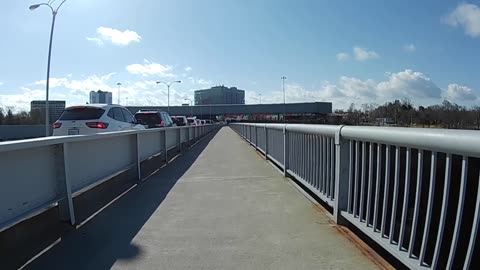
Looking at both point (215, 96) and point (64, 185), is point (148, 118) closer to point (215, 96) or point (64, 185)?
point (64, 185)

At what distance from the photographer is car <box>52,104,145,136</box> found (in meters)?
15.1

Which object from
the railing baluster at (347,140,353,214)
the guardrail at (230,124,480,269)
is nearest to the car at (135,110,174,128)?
the guardrail at (230,124,480,269)

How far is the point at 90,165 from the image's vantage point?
7516 millimetres

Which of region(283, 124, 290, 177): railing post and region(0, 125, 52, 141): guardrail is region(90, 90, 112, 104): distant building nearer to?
region(0, 125, 52, 141): guardrail

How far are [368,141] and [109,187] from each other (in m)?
6.39

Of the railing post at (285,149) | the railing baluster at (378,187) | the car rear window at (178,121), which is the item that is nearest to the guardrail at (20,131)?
the car rear window at (178,121)

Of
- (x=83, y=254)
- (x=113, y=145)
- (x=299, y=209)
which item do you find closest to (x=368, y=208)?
(x=299, y=209)

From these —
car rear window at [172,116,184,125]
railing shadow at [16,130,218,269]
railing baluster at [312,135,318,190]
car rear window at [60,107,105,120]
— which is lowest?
railing shadow at [16,130,218,269]

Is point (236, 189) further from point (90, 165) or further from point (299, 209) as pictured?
point (90, 165)

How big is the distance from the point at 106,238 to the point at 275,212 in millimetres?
2675

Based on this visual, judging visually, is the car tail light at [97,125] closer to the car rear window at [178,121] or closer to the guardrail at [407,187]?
the guardrail at [407,187]

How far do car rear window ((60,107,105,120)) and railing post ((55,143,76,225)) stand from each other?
960 cm

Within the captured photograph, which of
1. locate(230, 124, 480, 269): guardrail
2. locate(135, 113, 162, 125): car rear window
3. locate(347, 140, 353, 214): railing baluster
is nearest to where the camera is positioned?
locate(230, 124, 480, 269): guardrail

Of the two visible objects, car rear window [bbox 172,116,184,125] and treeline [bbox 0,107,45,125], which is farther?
treeline [bbox 0,107,45,125]
